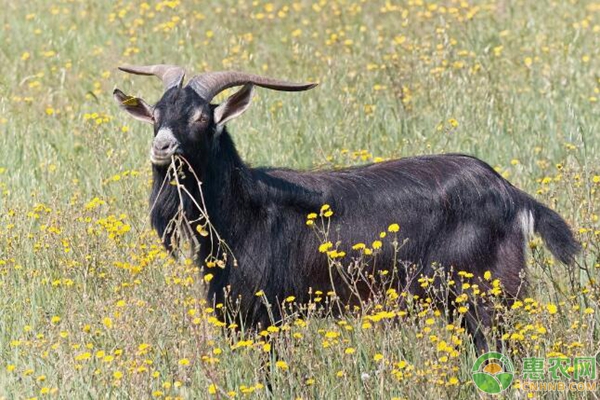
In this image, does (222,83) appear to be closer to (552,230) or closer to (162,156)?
(162,156)

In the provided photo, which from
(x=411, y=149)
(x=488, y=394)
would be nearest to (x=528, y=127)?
(x=411, y=149)

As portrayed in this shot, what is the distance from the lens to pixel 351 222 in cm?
663

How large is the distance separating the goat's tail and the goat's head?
1454 mm

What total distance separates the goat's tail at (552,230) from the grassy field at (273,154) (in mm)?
165

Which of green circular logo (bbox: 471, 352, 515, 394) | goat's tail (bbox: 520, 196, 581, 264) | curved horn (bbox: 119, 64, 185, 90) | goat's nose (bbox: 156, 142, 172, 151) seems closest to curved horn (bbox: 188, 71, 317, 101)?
curved horn (bbox: 119, 64, 185, 90)

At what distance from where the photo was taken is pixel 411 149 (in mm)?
8836

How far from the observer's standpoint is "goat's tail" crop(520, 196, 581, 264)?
6523 mm

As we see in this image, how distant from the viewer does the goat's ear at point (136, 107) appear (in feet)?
21.6

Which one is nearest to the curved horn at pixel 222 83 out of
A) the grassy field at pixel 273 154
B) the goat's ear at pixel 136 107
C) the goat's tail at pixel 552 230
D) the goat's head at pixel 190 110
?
the goat's head at pixel 190 110

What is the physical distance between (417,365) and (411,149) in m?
3.63

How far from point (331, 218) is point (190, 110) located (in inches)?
41.1

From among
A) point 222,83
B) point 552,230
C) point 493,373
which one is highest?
point 222,83

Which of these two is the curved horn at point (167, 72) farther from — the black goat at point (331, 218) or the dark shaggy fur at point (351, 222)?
the dark shaggy fur at point (351, 222)

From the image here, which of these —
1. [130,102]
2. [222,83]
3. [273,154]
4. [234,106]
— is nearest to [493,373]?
[234,106]
